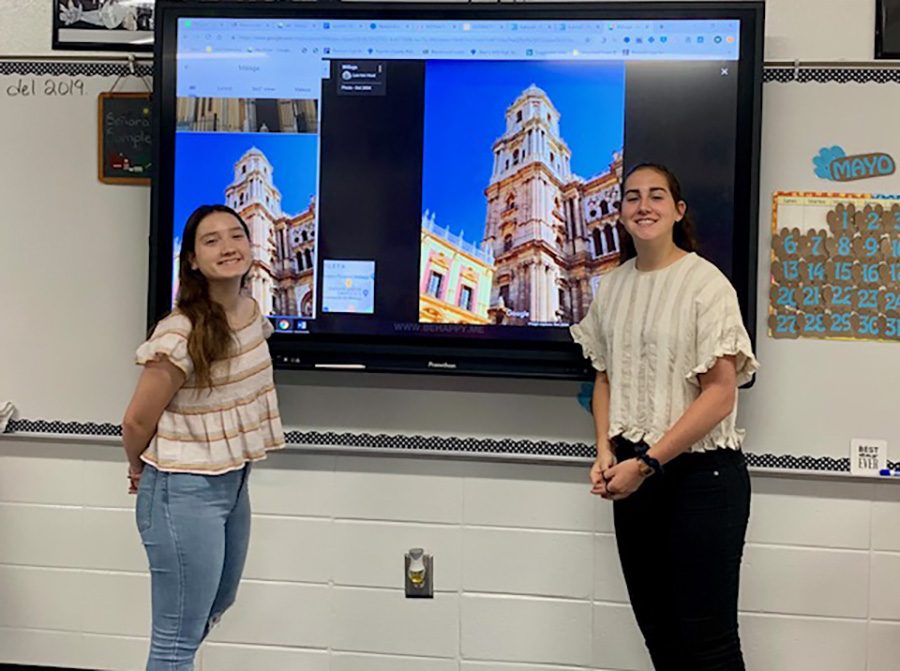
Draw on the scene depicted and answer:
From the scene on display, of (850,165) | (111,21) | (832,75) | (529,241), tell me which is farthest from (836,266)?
(111,21)

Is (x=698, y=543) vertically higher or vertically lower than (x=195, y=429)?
lower

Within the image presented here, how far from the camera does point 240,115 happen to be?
2076 millimetres

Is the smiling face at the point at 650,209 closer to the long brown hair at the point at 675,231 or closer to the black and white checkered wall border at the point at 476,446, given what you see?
the long brown hair at the point at 675,231

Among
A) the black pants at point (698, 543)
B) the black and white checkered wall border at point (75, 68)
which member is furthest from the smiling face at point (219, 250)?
the black pants at point (698, 543)

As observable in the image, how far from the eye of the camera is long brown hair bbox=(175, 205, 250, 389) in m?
1.59

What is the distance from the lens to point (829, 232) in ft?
6.61

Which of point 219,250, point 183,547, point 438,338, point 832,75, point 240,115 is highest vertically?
point 832,75

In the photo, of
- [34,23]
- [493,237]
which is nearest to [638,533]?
[493,237]

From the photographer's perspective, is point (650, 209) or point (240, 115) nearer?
point (650, 209)

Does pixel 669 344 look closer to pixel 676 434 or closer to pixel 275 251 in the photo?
pixel 676 434

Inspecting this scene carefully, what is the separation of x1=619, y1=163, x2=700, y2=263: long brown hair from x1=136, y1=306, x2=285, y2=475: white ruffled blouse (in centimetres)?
88

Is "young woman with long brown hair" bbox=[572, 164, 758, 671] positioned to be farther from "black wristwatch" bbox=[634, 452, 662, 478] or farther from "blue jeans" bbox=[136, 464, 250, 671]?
"blue jeans" bbox=[136, 464, 250, 671]

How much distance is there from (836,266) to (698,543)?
834 millimetres

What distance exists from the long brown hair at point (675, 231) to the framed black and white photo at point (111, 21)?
1329mm
